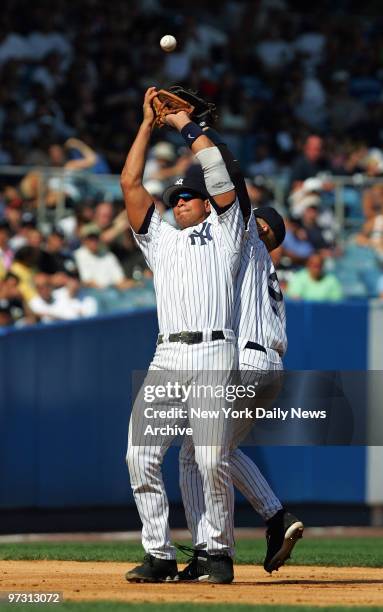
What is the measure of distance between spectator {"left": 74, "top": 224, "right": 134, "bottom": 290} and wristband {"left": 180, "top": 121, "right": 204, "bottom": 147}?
7.31 metres

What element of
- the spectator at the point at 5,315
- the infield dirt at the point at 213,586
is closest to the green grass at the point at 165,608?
the infield dirt at the point at 213,586

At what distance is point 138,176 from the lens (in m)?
6.72

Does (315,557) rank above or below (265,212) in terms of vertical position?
below

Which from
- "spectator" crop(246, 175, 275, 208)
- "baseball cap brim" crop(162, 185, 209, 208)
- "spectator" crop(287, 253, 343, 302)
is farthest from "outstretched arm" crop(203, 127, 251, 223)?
"spectator" crop(246, 175, 275, 208)

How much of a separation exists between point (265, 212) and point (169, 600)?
223cm

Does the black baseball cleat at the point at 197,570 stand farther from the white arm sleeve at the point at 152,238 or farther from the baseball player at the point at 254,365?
the white arm sleeve at the point at 152,238

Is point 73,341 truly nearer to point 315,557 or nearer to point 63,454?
point 63,454

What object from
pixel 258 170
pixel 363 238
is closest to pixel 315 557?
pixel 363 238

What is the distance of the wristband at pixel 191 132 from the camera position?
6652mm

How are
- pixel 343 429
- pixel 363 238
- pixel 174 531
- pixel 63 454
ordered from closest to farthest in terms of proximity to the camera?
pixel 343 429, pixel 174 531, pixel 63 454, pixel 363 238

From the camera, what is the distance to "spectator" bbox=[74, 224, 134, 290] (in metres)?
14.1

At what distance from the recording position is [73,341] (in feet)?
40.2

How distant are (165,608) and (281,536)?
1.25 m

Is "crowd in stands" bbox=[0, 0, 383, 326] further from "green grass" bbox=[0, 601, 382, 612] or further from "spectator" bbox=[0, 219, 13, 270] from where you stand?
"green grass" bbox=[0, 601, 382, 612]
